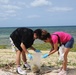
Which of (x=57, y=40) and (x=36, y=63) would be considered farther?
(x=36, y=63)

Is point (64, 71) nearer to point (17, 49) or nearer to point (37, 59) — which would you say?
point (37, 59)

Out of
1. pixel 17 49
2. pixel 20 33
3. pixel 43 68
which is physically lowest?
pixel 43 68

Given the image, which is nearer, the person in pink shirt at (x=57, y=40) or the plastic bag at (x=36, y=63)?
the person in pink shirt at (x=57, y=40)

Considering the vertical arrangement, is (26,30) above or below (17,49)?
above

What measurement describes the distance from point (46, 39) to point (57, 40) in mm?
277

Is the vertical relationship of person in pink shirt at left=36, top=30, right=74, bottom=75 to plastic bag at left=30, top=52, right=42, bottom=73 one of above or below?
above

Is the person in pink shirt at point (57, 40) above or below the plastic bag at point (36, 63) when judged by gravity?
above

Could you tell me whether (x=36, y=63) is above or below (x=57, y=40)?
below

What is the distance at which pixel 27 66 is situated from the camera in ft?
24.3

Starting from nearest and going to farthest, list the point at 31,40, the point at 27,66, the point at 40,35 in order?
1. the point at 40,35
2. the point at 31,40
3. the point at 27,66

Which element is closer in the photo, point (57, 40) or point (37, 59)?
point (57, 40)

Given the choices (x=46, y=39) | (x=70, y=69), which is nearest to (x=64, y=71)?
(x=70, y=69)

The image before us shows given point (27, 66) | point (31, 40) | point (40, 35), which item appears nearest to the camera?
point (40, 35)

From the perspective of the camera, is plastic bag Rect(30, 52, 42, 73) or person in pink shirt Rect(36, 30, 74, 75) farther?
plastic bag Rect(30, 52, 42, 73)
